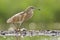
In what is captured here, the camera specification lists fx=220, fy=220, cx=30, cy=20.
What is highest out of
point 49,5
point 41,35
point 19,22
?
point 49,5

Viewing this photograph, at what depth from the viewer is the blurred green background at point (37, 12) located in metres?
1.87

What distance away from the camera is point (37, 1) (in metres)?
1.88

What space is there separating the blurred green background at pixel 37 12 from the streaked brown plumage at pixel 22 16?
1.1 inches

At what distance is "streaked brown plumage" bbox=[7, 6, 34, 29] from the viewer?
1.86 metres

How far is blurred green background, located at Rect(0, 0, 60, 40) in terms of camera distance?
6.14 ft

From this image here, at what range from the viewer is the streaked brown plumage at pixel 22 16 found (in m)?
1.86

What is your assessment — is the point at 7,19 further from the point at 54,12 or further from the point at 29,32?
the point at 54,12

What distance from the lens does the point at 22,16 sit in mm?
1888

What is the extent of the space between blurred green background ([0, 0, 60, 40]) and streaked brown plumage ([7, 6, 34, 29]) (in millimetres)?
27

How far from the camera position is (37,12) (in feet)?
6.17

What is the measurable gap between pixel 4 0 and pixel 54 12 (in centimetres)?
44

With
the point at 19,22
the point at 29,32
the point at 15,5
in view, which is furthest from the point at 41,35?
the point at 15,5

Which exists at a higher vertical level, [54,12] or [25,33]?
[54,12]

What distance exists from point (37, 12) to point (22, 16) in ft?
0.44
